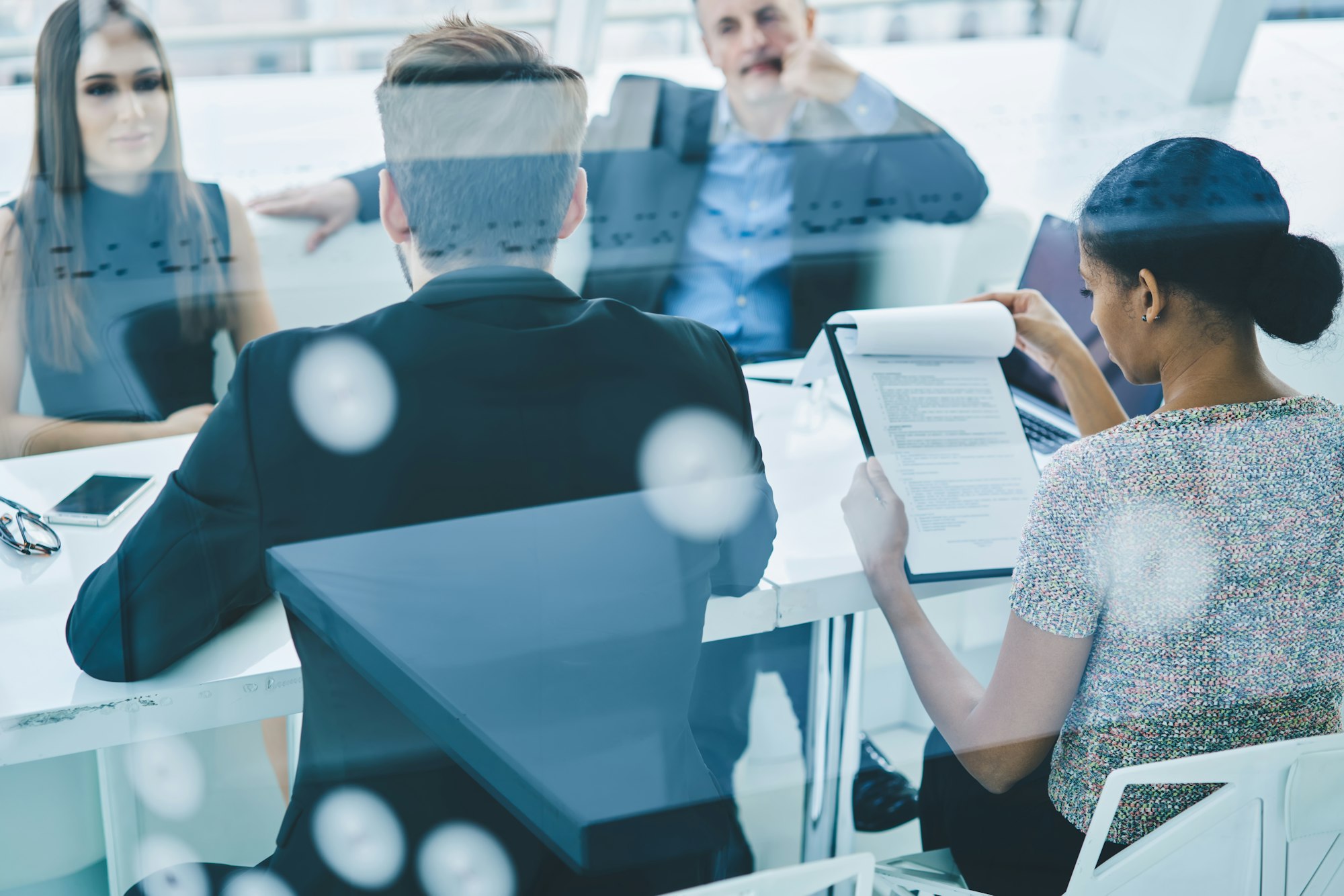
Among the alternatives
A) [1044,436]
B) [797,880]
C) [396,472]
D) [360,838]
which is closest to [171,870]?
[360,838]

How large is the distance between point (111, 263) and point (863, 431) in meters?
0.71

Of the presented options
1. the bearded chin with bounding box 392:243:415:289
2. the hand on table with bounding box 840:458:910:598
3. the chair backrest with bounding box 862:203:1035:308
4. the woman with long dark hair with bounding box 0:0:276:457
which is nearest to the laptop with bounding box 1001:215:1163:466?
the chair backrest with bounding box 862:203:1035:308

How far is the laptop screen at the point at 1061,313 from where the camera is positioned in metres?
1.16

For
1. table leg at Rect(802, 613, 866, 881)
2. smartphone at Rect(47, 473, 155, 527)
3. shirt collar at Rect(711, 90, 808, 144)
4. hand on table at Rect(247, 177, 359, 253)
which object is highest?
shirt collar at Rect(711, 90, 808, 144)

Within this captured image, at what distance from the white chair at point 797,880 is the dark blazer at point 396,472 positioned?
0.80 feet

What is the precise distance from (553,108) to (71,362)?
51cm

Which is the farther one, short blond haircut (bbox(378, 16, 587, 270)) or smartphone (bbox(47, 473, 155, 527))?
smartphone (bbox(47, 473, 155, 527))

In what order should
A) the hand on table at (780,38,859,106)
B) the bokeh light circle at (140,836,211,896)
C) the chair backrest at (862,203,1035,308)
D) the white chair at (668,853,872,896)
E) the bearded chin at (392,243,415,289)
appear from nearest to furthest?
the white chair at (668,853,872,896) → the bearded chin at (392,243,415,289) → the bokeh light circle at (140,836,211,896) → the chair backrest at (862,203,1035,308) → the hand on table at (780,38,859,106)

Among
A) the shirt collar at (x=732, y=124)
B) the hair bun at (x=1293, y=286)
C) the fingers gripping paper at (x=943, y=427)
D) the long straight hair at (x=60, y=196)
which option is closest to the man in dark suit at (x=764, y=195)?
the shirt collar at (x=732, y=124)

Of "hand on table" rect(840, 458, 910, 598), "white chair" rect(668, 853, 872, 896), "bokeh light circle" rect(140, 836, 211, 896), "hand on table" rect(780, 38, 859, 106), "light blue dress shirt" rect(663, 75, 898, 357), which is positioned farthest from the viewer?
"hand on table" rect(780, 38, 859, 106)

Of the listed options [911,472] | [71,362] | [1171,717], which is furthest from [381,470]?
[1171,717]

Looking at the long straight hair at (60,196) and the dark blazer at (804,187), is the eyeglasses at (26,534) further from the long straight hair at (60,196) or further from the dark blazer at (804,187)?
the dark blazer at (804,187)

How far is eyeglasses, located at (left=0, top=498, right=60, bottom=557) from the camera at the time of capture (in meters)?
0.87

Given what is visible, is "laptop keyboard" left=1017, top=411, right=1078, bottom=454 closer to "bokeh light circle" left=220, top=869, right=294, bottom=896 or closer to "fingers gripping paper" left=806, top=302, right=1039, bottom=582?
"fingers gripping paper" left=806, top=302, right=1039, bottom=582
